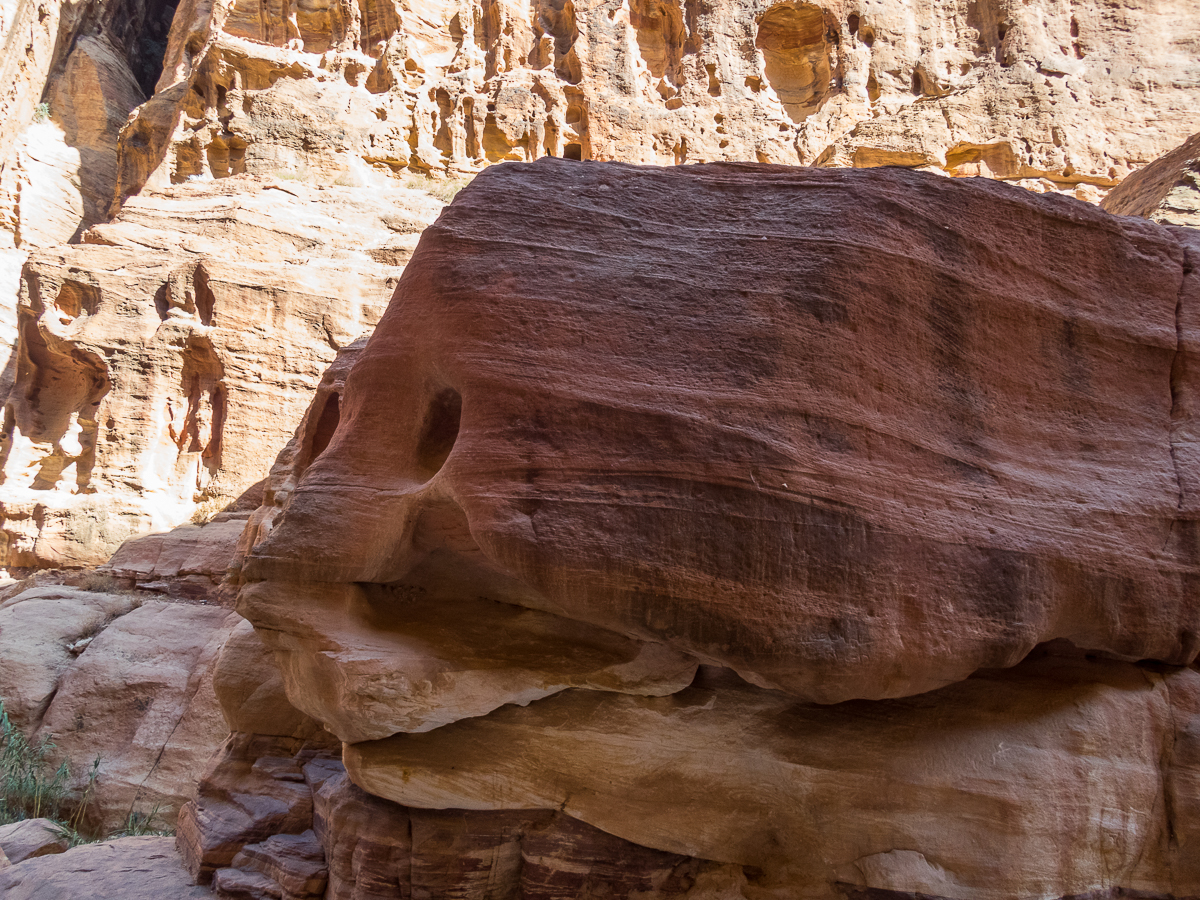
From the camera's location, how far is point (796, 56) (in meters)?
17.2

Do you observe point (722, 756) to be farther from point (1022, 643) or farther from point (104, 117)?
point (104, 117)

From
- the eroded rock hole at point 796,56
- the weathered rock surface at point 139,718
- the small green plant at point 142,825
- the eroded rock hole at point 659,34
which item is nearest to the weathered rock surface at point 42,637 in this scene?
the weathered rock surface at point 139,718

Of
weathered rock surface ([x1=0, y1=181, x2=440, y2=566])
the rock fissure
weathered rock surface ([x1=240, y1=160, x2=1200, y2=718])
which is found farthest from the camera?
weathered rock surface ([x1=0, y1=181, x2=440, y2=566])

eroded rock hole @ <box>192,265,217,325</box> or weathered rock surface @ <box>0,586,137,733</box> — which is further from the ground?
eroded rock hole @ <box>192,265,217,325</box>

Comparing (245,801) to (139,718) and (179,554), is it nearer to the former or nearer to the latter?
(139,718)

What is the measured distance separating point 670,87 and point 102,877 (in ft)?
55.1

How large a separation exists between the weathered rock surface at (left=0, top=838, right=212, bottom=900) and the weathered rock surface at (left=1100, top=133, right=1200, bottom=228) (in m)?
6.55

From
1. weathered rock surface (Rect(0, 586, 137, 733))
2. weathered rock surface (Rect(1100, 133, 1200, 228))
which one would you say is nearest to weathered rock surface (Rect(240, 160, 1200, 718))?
weathered rock surface (Rect(1100, 133, 1200, 228))

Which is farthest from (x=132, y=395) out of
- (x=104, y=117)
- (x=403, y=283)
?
(x=104, y=117)

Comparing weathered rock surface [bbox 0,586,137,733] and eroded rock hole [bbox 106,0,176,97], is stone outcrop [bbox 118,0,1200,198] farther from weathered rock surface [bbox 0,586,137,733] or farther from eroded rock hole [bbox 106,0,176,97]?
weathered rock surface [bbox 0,586,137,733]

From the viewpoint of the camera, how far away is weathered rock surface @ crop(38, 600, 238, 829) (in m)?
5.53

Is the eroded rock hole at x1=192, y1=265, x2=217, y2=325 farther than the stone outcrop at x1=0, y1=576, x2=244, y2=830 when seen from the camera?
Yes

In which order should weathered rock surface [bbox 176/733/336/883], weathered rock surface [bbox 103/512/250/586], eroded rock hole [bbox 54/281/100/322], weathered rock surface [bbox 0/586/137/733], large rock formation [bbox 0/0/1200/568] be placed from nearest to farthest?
weathered rock surface [bbox 176/733/336/883]
weathered rock surface [bbox 0/586/137/733]
weathered rock surface [bbox 103/512/250/586]
eroded rock hole [bbox 54/281/100/322]
large rock formation [bbox 0/0/1200/568]

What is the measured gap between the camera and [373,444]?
3121mm
